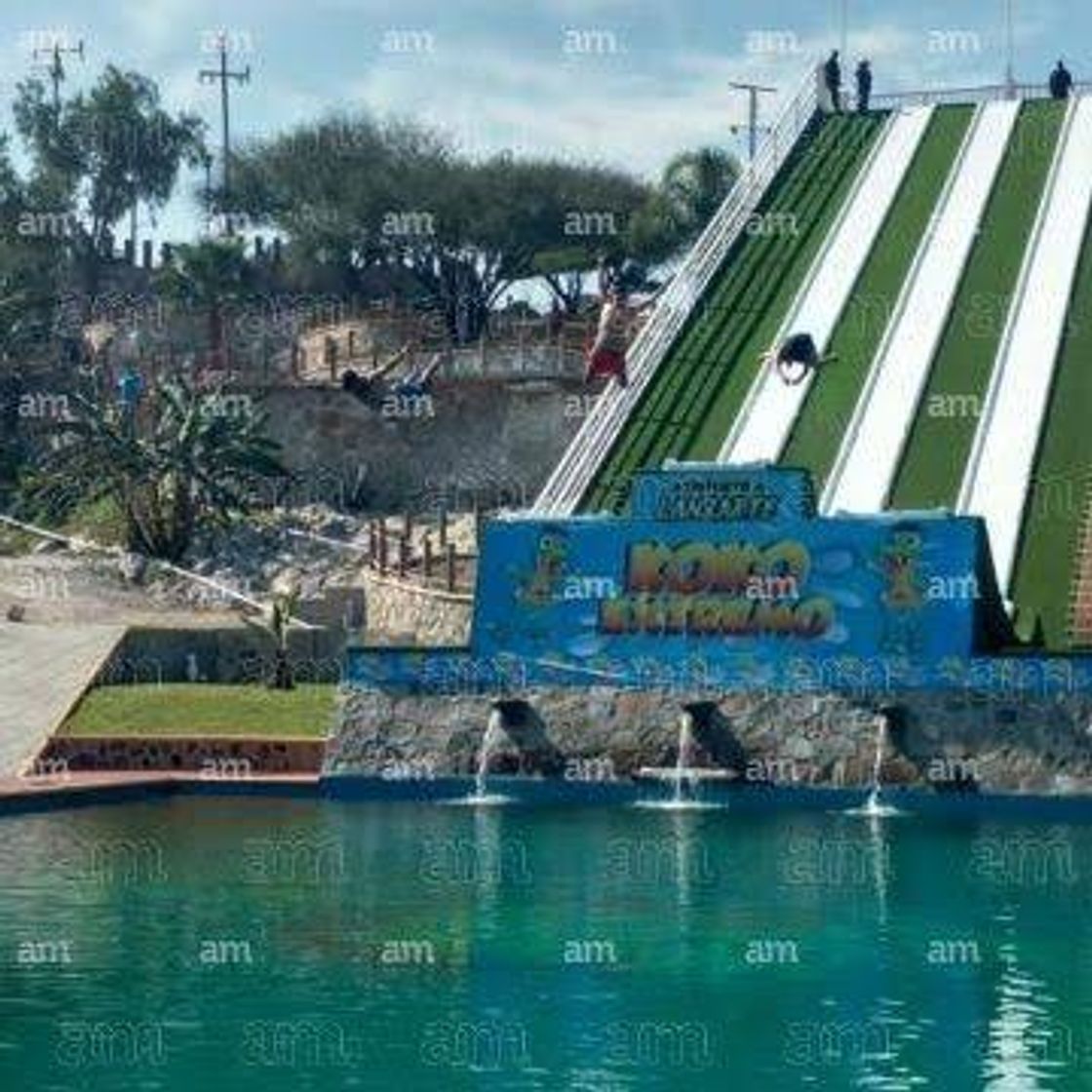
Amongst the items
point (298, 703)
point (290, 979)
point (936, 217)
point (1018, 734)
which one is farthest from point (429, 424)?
point (290, 979)

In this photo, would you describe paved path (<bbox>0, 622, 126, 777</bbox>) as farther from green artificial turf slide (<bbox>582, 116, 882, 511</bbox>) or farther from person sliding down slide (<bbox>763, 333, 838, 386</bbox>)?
person sliding down slide (<bbox>763, 333, 838, 386</bbox>)

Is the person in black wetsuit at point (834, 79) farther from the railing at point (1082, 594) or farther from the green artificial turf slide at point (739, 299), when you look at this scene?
the railing at point (1082, 594)

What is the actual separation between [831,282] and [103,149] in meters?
48.5

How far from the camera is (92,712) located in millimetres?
Result: 32625

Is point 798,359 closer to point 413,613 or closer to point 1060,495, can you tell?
point 1060,495

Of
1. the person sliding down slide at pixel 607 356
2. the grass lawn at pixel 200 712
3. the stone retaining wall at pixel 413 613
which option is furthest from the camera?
the person sliding down slide at pixel 607 356

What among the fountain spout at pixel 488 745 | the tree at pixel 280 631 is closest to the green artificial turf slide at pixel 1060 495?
the fountain spout at pixel 488 745

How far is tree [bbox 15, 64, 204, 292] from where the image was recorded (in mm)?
86000

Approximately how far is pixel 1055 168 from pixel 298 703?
20.6m

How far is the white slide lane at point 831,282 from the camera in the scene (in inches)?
1505

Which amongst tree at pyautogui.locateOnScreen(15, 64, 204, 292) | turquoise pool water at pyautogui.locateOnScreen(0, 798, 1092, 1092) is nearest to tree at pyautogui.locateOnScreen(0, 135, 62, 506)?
tree at pyautogui.locateOnScreen(15, 64, 204, 292)

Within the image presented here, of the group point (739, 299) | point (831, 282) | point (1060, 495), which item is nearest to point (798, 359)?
point (831, 282)

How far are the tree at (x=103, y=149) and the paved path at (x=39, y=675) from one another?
163ft

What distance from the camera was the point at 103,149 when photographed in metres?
86.6
